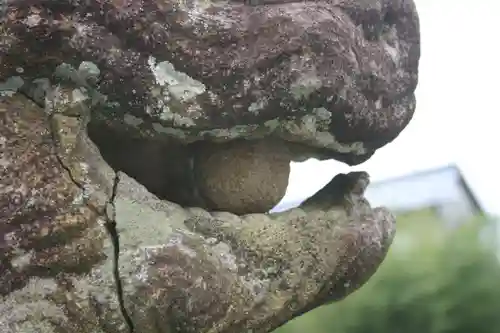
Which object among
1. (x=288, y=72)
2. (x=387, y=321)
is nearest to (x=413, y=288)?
(x=387, y=321)

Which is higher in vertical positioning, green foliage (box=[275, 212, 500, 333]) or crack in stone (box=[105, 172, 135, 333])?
crack in stone (box=[105, 172, 135, 333])

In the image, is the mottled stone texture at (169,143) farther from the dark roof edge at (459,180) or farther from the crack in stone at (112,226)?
the dark roof edge at (459,180)

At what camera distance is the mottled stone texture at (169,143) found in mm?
434

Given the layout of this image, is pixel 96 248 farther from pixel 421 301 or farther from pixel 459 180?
pixel 459 180

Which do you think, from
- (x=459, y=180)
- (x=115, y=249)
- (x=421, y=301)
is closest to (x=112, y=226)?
(x=115, y=249)

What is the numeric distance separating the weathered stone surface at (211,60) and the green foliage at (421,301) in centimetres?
119

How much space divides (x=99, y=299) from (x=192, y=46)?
0.56 ft

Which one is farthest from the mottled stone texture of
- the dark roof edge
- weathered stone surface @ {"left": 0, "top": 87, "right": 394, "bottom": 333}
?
the dark roof edge

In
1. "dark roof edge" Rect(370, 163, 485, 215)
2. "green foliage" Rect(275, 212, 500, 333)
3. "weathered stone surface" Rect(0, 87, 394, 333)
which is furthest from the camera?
"dark roof edge" Rect(370, 163, 485, 215)

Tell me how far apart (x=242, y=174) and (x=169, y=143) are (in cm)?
6

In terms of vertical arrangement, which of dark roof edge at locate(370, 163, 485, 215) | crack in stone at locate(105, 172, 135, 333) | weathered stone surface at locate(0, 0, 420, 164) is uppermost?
weathered stone surface at locate(0, 0, 420, 164)

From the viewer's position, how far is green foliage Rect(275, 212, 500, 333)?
5.43ft

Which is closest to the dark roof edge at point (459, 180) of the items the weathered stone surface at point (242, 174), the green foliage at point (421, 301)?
the green foliage at point (421, 301)

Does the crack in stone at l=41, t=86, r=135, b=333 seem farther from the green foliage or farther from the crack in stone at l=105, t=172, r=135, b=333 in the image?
the green foliage
